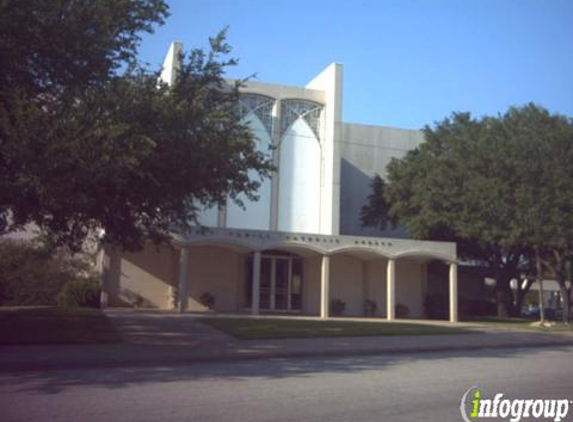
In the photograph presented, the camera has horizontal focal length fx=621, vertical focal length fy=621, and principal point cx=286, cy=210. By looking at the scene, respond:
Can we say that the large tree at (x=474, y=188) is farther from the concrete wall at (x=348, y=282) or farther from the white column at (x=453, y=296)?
the concrete wall at (x=348, y=282)

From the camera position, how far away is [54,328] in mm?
17391

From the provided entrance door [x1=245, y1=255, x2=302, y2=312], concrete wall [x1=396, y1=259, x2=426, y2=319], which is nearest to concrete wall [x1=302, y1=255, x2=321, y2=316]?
entrance door [x1=245, y1=255, x2=302, y2=312]

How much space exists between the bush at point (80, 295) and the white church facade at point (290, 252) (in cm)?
49

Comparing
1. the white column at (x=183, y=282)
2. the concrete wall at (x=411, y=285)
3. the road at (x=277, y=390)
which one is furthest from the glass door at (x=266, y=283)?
the road at (x=277, y=390)

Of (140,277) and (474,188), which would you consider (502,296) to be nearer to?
(474,188)

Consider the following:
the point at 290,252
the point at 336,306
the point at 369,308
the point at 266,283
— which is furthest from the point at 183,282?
the point at 369,308

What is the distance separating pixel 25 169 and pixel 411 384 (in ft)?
27.3

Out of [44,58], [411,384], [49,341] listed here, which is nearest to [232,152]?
[44,58]

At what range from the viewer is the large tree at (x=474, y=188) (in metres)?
28.7

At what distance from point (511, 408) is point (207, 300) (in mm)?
22774

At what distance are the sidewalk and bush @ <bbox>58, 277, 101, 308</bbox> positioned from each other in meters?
6.39

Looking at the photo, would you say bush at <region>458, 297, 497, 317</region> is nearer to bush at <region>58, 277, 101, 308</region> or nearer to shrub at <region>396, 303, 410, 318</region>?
shrub at <region>396, 303, 410, 318</region>

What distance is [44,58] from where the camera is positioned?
46.5 ft

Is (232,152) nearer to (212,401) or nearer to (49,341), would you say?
Answer: (49,341)
